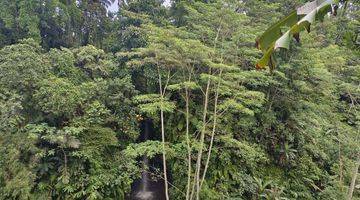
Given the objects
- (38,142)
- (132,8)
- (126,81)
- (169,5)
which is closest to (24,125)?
(38,142)

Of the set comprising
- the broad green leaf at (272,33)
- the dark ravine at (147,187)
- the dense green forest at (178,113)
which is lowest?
the dark ravine at (147,187)

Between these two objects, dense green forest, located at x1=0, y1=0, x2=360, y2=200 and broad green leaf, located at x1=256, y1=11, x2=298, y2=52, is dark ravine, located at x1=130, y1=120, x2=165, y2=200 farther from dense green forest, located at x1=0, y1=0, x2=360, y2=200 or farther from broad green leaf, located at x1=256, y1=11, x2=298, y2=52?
broad green leaf, located at x1=256, y1=11, x2=298, y2=52

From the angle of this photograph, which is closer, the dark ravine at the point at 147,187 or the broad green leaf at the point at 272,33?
the broad green leaf at the point at 272,33

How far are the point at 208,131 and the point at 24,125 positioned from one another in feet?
16.5

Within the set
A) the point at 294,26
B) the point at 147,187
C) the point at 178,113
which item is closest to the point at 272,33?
the point at 294,26

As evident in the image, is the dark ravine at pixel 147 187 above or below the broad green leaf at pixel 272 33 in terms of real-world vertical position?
below

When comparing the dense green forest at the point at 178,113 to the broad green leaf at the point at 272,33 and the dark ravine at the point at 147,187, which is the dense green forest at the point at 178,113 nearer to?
the dark ravine at the point at 147,187

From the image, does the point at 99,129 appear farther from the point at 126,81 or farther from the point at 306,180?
the point at 306,180

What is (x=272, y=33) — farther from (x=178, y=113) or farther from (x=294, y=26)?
(x=178, y=113)

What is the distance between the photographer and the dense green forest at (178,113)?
830 cm

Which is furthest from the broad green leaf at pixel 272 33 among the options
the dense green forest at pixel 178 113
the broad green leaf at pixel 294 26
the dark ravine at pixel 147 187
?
the dark ravine at pixel 147 187

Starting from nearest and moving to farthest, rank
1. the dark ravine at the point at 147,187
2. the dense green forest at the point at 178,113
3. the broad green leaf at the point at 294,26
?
the broad green leaf at the point at 294,26 → the dense green forest at the point at 178,113 → the dark ravine at the point at 147,187

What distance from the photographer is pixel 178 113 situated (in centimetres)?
1006

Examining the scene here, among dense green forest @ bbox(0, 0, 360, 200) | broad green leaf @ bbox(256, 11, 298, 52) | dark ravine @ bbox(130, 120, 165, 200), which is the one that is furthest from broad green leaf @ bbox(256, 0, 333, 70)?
dark ravine @ bbox(130, 120, 165, 200)
